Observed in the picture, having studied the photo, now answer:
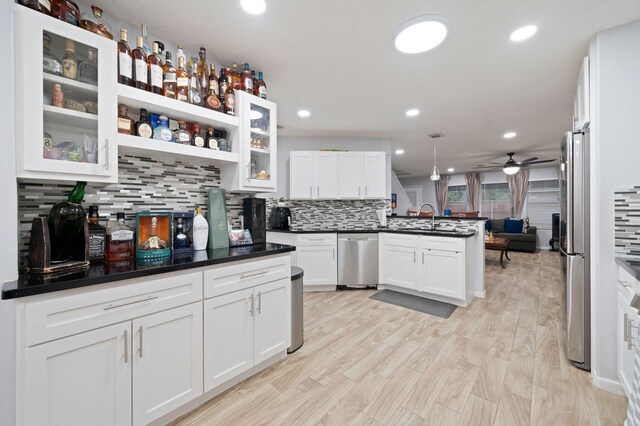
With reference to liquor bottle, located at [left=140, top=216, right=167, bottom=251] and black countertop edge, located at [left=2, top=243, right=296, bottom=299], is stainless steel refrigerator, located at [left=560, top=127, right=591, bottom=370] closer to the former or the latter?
black countertop edge, located at [left=2, top=243, right=296, bottom=299]

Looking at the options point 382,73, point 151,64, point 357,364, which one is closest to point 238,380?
point 357,364

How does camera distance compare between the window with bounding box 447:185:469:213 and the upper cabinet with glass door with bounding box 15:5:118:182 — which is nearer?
the upper cabinet with glass door with bounding box 15:5:118:182

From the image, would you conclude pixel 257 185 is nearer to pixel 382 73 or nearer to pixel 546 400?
pixel 382 73

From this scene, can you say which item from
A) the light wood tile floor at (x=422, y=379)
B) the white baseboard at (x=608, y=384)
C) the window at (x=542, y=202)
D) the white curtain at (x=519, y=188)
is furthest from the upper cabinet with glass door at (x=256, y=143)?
the window at (x=542, y=202)

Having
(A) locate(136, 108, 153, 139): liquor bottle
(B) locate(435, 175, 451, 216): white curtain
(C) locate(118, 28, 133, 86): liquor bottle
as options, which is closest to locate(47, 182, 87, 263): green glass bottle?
(A) locate(136, 108, 153, 139): liquor bottle

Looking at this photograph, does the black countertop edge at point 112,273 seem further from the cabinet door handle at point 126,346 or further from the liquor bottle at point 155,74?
the liquor bottle at point 155,74

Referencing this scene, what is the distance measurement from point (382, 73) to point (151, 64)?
1.89 m

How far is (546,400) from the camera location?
64.1 inches

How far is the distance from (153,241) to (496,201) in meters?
9.73

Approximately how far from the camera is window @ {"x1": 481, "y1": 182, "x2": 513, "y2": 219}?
8328 mm

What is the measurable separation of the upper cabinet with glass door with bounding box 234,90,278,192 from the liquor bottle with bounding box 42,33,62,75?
3.30 ft

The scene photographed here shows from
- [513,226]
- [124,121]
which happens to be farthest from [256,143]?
[513,226]

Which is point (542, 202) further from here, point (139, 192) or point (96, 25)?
point (96, 25)

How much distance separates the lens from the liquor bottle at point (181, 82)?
1.77 m
